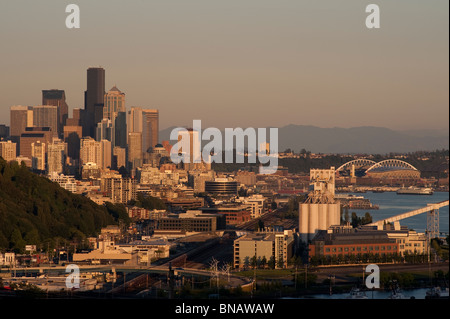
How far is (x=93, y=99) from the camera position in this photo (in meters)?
65.6

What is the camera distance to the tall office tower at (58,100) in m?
64.6

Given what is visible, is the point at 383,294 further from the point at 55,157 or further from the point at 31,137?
the point at 31,137

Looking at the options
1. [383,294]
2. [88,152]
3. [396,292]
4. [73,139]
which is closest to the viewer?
[396,292]

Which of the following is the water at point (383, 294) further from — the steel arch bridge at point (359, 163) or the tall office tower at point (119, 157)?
the steel arch bridge at point (359, 163)

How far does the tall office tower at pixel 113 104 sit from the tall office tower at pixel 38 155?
1063cm

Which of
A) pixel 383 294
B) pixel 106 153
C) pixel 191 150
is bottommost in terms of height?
pixel 383 294

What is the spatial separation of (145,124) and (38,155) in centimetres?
1357

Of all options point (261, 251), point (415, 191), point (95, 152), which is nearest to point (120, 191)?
point (415, 191)

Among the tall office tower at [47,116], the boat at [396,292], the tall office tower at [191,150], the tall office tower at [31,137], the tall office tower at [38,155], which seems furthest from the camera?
the tall office tower at [47,116]

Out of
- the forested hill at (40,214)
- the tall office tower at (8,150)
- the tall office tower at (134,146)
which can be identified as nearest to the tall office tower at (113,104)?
the tall office tower at (134,146)
